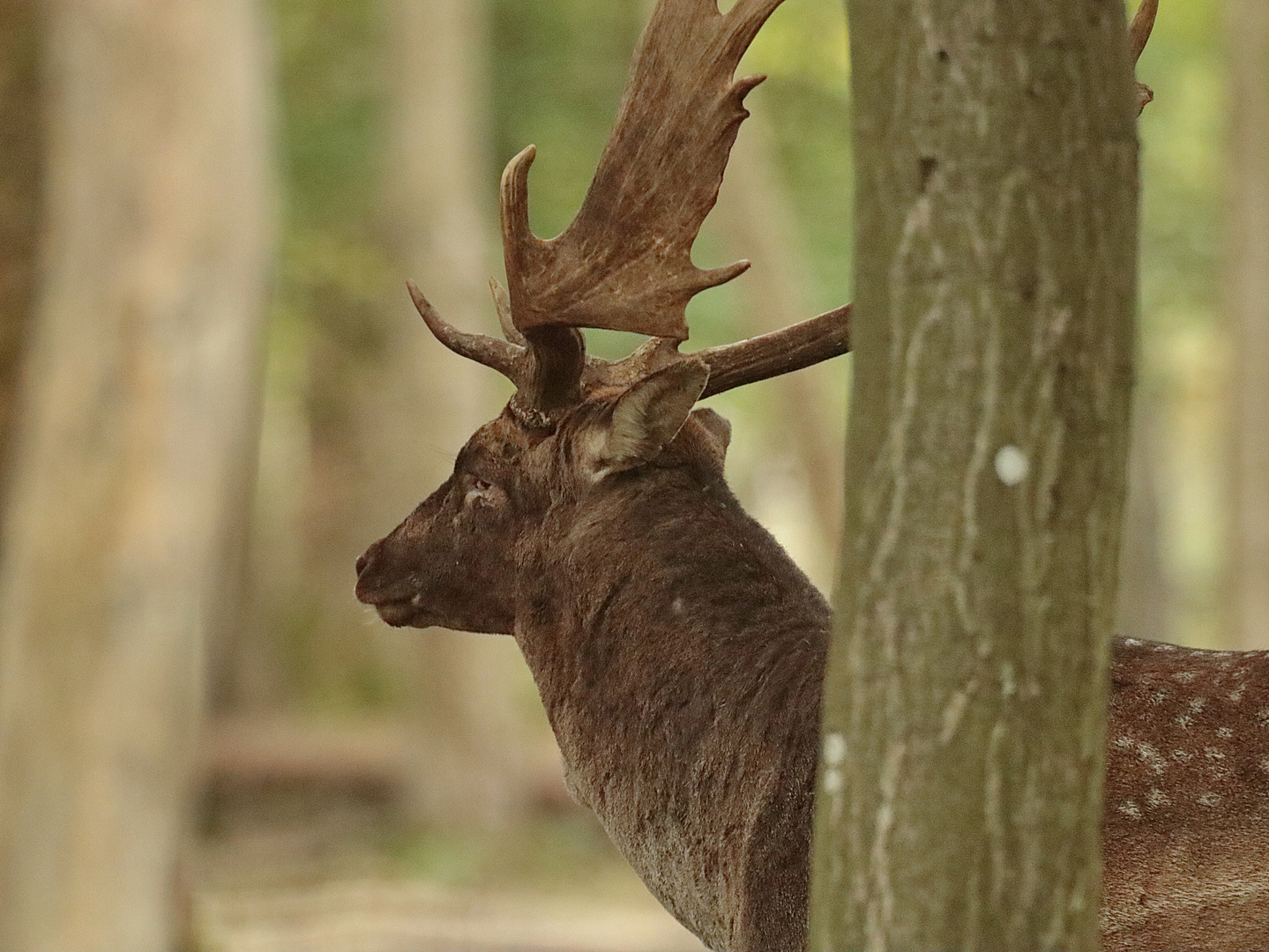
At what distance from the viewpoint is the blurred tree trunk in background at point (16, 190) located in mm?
8352

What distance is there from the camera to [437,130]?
13.2m

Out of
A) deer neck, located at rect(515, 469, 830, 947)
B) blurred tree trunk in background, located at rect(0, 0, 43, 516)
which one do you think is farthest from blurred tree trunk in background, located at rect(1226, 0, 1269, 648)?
deer neck, located at rect(515, 469, 830, 947)

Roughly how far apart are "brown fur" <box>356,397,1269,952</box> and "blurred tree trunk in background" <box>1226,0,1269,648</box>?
25.7 feet

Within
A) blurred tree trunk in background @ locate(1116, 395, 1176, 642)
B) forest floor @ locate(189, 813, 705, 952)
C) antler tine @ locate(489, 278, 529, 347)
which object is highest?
antler tine @ locate(489, 278, 529, 347)

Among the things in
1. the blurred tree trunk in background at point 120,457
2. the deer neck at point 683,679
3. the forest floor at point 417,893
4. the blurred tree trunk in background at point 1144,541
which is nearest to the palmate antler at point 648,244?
the deer neck at point 683,679

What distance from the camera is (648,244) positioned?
11.0ft

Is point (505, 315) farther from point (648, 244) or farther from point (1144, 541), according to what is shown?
point (1144, 541)

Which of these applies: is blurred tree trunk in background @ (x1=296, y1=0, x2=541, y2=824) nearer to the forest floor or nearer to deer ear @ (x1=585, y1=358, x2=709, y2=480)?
the forest floor

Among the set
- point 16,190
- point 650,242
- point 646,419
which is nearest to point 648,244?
point 650,242

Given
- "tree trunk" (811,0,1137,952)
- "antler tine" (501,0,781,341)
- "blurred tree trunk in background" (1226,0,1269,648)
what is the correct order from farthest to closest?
"blurred tree trunk in background" (1226,0,1269,648) < "antler tine" (501,0,781,341) < "tree trunk" (811,0,1137,952)

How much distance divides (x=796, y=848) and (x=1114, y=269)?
1294 mm

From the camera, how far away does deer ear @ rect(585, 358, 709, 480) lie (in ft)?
10.6

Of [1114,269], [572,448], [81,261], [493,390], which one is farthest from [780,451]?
[1114,269]

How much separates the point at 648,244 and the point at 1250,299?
27.8ft
